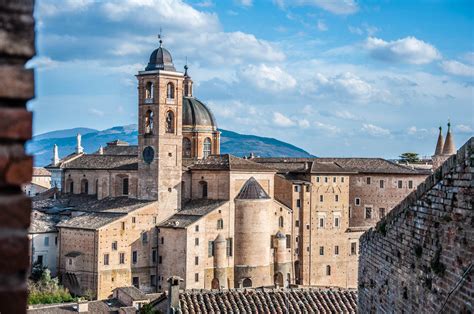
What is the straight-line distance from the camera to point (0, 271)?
90.4 inches

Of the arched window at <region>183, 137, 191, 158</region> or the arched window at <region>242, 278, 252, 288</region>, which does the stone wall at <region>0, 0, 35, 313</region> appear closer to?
the arched window at <region>242, 278, 252, 288</region>

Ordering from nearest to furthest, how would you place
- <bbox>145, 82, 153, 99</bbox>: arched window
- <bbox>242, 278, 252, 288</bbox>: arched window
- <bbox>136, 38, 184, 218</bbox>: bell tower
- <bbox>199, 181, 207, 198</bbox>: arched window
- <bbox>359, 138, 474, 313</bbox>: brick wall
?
<bbox>359, 138, 474, 313</bbox>: brick wall
<bbox>242, 278, 252, 288</bbox>: arched window
<bbox>136, 38, 184, 218</bbox>: bell tower
<bbox>145, 82, 153, 99</bbox>: arched window
<bbox>199, 181, 207, 198</bbox>: arched window

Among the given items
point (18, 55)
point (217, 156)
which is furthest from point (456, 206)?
point (217, 156)

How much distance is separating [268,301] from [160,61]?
106 ft

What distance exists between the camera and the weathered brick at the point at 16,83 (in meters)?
2.35

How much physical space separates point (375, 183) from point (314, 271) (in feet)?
28.7

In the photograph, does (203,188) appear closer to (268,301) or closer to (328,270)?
(328,270)

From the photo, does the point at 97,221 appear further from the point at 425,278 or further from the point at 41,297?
the point at 425,278

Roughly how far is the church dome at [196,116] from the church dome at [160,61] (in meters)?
7.50

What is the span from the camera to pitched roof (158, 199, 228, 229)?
1808 inches

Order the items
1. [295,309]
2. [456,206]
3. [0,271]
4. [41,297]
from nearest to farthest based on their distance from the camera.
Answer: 1. [0,271]
2. [456,206]
3. [295,309]
4. [41,297]

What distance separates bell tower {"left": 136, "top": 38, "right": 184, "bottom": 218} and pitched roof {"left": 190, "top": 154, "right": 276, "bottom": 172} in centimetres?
185

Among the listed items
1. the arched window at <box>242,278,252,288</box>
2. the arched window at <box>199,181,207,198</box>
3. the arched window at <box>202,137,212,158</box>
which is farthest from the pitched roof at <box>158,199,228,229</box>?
the arched window at <box>202,137,212,158</box>

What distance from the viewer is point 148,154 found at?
48.8 metres
